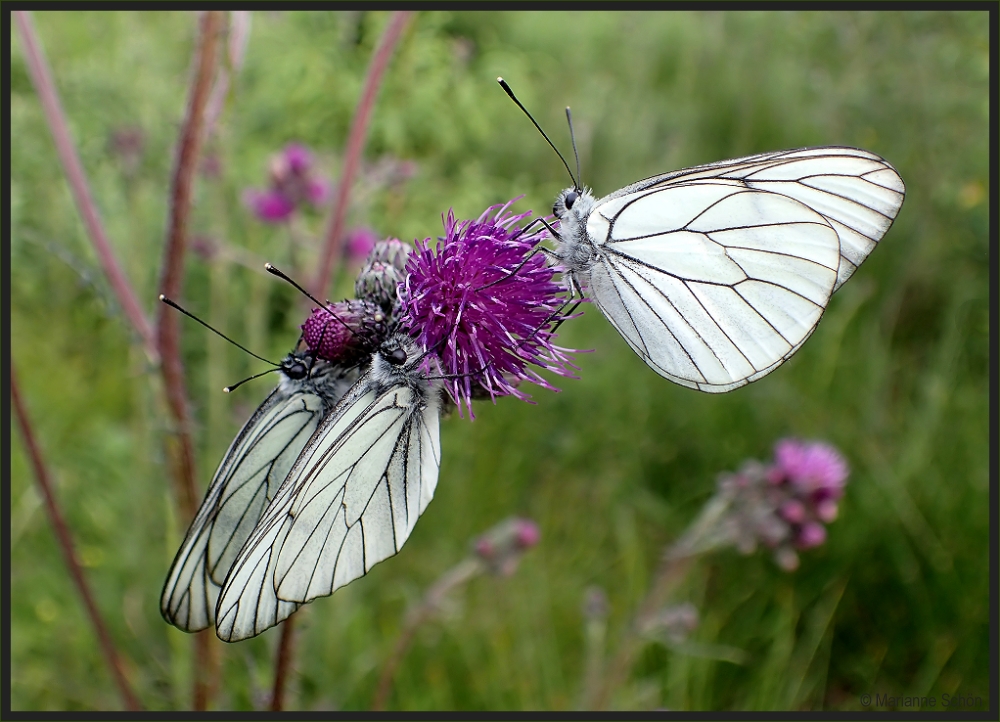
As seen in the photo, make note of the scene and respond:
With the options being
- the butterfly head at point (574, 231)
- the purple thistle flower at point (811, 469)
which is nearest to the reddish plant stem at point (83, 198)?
the butterfly head at point (574, 231)

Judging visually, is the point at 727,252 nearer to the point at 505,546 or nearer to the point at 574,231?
the point at 574,231

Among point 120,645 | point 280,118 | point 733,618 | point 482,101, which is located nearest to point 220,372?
point 120,645

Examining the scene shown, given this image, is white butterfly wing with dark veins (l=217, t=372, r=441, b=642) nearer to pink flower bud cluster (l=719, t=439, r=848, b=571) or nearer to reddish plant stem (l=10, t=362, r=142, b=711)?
reddish plant stem (l=10, t=362, r=142, b=711)

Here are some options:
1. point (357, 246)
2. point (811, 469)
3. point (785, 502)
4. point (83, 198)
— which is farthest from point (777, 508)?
point (83, 198)

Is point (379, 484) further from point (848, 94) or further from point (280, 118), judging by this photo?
point (848, 94)

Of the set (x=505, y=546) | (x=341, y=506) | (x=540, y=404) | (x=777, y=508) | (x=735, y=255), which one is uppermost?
(x=735, y=255)

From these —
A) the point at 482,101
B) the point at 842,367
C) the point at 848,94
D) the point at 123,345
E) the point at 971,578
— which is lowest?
the point at 971,578
